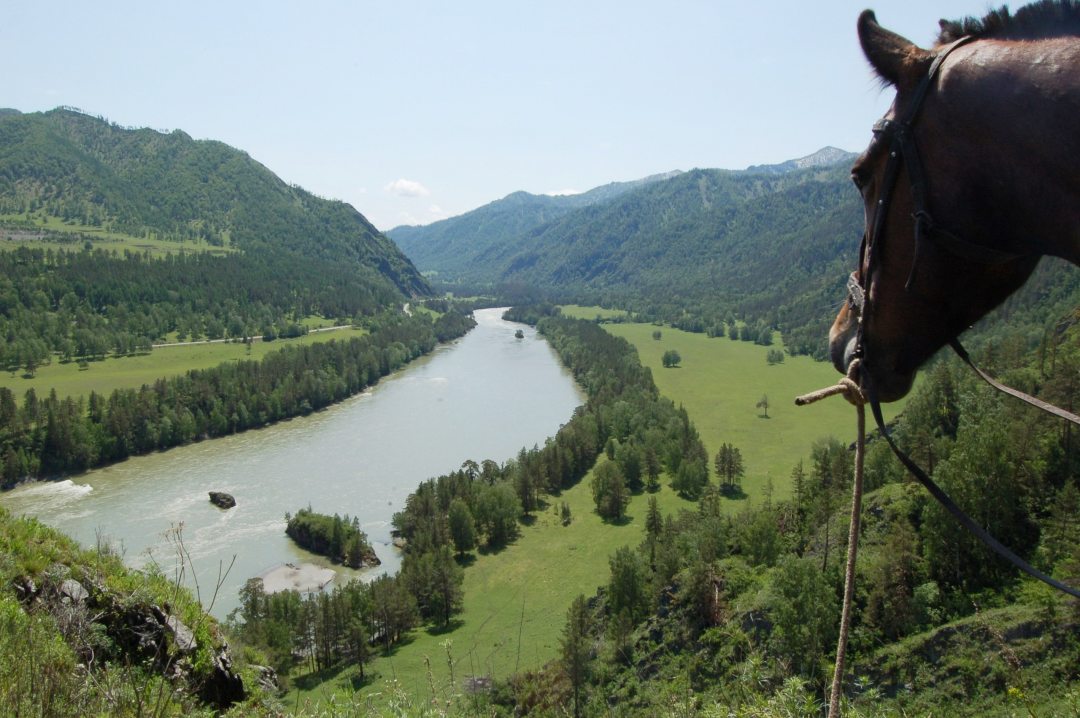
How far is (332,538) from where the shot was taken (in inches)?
1622

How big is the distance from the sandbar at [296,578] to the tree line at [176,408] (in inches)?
1266

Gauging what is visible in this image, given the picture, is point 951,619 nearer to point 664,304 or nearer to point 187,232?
point 664,304

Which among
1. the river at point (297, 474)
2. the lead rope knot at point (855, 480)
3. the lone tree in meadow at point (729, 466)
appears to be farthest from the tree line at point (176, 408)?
the lead rope knot at point (855, 480)


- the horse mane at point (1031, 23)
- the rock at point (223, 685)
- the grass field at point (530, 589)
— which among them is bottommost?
the grass field at point (530, 589)

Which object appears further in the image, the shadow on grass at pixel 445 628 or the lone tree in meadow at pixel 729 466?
the lone tree in meadow at pixel 729 466

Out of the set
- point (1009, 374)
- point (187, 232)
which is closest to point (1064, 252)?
point (1009, 374)

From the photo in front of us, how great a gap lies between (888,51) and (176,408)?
Answer: 3159 inches

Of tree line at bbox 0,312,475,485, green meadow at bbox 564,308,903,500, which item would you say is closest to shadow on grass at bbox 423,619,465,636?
green meadow at bbox 564,308,903,500

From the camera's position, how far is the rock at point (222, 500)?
46375 millimetres

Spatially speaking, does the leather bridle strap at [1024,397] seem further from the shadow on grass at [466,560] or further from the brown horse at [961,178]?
the shadow on grass at [466,560]

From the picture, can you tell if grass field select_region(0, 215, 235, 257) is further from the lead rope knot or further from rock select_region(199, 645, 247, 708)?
the lead rope knot

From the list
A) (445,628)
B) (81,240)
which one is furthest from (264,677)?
(81,240)

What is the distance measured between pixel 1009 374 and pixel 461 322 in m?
114

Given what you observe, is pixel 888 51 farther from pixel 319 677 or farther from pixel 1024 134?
pixel 319 677
